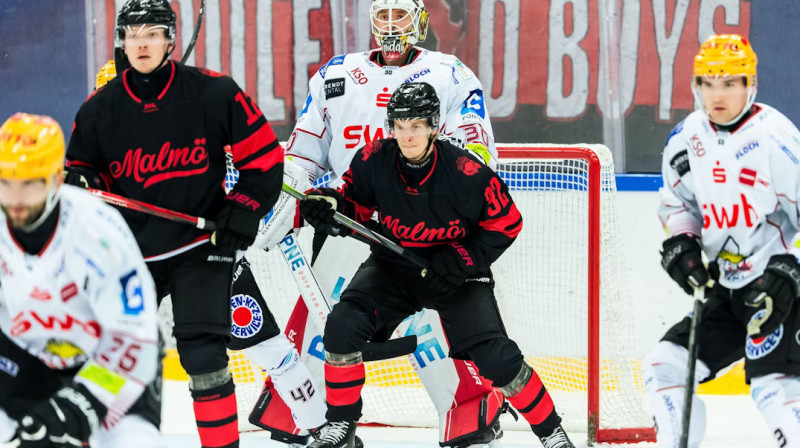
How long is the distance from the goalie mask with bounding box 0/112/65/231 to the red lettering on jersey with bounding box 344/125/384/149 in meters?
1.60

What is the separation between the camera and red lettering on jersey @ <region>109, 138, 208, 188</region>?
302cm

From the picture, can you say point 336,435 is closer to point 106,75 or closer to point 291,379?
point 291,379

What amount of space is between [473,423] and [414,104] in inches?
39.8

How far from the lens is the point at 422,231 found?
344 cm

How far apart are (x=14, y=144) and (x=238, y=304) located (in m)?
1.41

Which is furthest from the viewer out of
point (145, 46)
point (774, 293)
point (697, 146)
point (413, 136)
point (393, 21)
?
point (393, 21)

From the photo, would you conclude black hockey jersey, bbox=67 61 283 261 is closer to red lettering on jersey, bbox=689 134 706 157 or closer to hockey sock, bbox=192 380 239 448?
hockey sock, bbox=192 380 239 448

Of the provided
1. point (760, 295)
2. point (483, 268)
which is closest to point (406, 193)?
point (483, 268)

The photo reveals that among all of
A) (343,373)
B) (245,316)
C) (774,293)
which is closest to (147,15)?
(245,316)

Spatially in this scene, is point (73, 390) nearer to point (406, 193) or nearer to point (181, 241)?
point (181, 241)

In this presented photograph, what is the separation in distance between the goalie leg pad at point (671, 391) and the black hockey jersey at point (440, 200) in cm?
64

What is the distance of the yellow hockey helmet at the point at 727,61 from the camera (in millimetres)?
2838

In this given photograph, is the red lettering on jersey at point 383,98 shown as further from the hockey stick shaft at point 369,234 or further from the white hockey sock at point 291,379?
the white hockey sock at point 291,379

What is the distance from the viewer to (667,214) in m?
3.05
